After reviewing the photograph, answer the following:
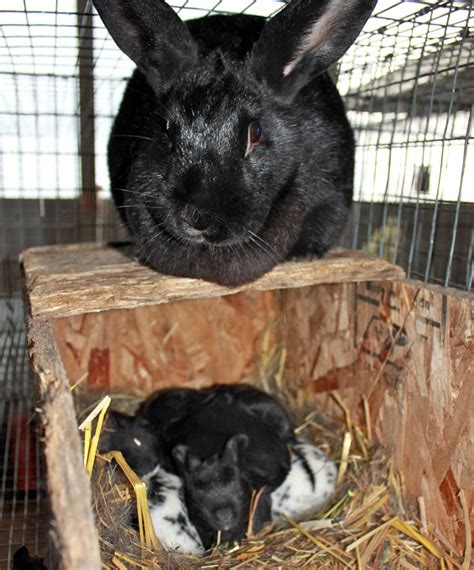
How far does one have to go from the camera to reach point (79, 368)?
9.75ft

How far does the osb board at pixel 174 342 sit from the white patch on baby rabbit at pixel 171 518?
0.84 m

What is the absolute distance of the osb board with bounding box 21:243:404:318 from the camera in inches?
73.8

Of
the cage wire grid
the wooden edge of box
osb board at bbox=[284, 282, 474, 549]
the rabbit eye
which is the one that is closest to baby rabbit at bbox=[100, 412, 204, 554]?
the cage wire grid

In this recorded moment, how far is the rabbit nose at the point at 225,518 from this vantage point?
2162mm

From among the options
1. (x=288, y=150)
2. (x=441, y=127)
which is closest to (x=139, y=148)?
(x=288, y=150)

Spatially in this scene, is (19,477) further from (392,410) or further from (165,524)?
(392,410)

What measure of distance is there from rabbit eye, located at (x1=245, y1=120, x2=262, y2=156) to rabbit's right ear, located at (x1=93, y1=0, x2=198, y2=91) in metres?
0.33

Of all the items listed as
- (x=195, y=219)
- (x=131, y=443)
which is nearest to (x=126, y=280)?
(x=195, y=219)

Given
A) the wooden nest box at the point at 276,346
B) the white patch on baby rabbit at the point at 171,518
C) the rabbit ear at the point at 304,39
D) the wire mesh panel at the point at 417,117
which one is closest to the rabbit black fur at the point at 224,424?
the white patch on baby rabbit at the point at 171,518

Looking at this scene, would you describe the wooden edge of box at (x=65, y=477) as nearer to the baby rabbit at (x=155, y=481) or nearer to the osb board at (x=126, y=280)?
the osb board at (x=126, y=280)

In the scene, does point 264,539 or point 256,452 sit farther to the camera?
point 256,452

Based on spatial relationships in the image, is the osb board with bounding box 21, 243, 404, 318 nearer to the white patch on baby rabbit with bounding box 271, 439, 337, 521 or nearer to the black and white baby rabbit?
the black and white baby rabbit

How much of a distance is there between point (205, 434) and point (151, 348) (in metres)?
0.83

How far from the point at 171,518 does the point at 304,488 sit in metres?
0.58
